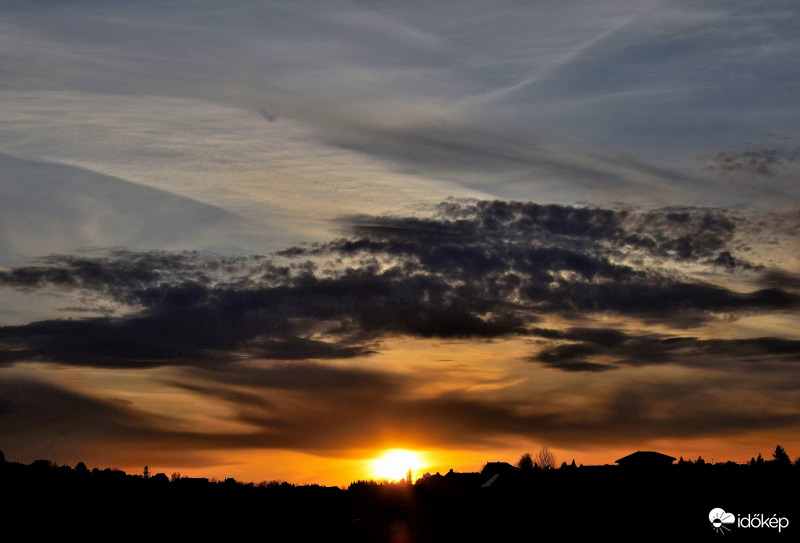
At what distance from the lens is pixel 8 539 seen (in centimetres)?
7175

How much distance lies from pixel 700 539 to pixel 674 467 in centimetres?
7069

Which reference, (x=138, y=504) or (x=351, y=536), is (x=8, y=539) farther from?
(x=138, y=504)

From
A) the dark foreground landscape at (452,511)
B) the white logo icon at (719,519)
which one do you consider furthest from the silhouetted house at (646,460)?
the white logo icon at (719,519)

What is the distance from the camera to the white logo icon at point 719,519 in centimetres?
7275

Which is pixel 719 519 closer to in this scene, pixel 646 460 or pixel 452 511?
pixel 452 511

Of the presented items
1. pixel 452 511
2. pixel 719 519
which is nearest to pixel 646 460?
pixel 452 511

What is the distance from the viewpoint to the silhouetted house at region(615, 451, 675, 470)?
14152 centimetres

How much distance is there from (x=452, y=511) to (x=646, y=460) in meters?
48.2

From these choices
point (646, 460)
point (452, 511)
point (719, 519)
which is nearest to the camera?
point (719, 519)

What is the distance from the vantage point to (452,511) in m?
110

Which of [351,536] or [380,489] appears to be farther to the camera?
[380,489]

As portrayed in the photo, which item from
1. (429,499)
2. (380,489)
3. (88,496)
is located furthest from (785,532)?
(380,489)

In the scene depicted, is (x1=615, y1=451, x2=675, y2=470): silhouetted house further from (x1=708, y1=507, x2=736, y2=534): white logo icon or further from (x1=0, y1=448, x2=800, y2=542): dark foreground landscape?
(x1=708, y1=507, x2=736, y2=534): white logo icon

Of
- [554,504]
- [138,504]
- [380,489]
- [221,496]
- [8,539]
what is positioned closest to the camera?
[8,539]
